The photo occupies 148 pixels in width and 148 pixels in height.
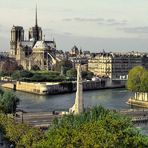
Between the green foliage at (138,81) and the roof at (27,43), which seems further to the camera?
the roof at (27,43)

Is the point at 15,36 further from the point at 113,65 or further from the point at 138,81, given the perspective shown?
the point at 138,81

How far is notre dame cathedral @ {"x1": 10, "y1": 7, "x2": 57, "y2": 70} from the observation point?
93.6 m

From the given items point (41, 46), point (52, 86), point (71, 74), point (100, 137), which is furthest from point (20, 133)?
point (41, 46)

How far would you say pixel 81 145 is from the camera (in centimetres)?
1788

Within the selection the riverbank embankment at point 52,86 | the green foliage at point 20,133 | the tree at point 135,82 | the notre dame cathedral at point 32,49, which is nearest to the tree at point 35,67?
the notre dame cathedral at point 32,49

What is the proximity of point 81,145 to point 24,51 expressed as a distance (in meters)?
80.7

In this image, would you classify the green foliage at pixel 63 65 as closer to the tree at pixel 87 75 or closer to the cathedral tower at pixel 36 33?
the tree at pixel 87 75

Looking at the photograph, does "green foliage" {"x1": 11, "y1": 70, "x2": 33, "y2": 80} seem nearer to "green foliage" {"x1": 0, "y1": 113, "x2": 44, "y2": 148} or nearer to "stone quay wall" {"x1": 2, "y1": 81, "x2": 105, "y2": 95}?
"stone quay wall" {"x1": 2, "y1": 81, "x2": 105, "y2": 95}

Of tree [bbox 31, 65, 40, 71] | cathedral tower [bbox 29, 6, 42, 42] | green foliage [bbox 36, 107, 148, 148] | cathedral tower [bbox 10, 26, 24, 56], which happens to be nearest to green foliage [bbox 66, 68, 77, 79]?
tree [bbox 31, 65, 40, 71]

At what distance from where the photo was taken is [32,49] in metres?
97.6

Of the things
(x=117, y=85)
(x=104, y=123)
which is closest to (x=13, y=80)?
(x=117, y=85)

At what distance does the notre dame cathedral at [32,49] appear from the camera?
93625 millimetres

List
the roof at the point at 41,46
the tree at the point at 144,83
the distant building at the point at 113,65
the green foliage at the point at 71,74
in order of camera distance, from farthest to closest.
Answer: the roof at the point at 41,46
the distant building at the point at 113,65
the green foliage at the point at 71,74
the tree at the point at 144,83

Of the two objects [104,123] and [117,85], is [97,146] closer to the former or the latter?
[104,123]
